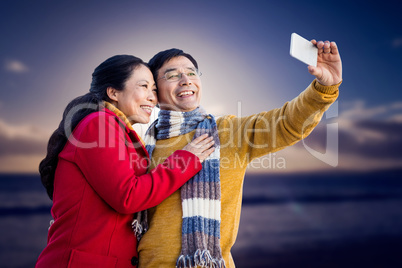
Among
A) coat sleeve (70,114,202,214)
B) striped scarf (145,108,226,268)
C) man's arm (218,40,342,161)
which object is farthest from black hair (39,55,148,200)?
man's arm (218,40,342,161)

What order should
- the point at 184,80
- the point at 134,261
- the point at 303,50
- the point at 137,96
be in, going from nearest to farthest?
the point at 303,50
the point at 134,261
the point at 137,96
the point at 184,80

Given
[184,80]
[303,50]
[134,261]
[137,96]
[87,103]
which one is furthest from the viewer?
[184,80]

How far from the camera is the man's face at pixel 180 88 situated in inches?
84.0

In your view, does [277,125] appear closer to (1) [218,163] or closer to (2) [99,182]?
(1) [218,163]

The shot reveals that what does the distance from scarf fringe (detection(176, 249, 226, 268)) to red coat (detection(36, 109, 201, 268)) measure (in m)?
0.26

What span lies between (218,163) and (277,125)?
0.38m

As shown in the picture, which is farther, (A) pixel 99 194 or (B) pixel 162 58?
(B) pixel 162 58

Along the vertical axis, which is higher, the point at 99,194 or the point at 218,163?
the point at 218,163

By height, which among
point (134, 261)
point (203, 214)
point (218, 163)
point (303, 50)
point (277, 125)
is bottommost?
point (134, 261)

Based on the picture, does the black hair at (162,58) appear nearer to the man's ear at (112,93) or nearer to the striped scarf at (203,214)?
the man's ear at (112,93)

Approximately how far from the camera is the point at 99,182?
5.15 ft

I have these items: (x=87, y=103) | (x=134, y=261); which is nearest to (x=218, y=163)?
(x=134, y=261)

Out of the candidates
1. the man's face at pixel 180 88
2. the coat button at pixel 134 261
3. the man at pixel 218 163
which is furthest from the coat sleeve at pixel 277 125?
the coat button at pixel 134 261

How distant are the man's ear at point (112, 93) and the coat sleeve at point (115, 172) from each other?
0.97 feet
